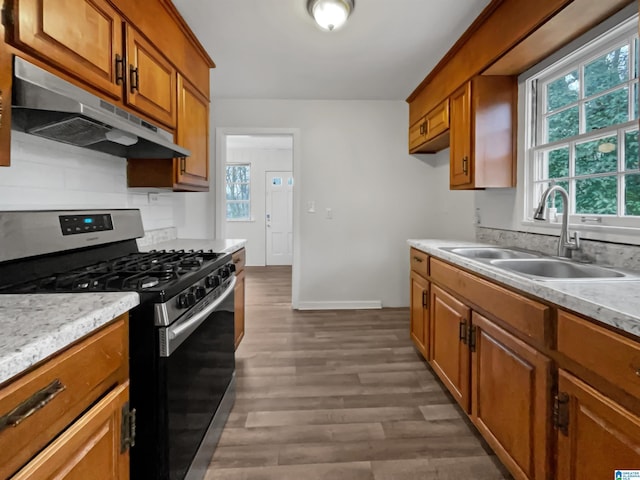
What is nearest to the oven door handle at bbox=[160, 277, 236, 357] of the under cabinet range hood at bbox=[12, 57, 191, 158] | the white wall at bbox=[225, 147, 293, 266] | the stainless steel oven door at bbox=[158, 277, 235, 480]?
the stainless steel oven door at bbox=[158, 277, 235, 480]

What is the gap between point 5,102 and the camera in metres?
0.97

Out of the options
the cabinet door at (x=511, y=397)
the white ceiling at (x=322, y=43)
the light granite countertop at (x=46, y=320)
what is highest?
the white ceiling at (x=322, y=43)

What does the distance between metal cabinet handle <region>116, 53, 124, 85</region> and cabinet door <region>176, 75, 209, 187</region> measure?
619mm

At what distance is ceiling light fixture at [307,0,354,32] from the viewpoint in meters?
2.00

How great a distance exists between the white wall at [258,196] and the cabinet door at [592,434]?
6350mm

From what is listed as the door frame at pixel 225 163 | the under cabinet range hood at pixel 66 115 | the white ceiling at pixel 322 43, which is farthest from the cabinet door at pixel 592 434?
the door frame at pixel 225 163

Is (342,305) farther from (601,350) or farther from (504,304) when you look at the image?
(601,350)

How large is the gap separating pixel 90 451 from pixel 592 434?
1282mm

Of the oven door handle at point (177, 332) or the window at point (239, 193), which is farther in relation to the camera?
the window at point (239, 193)

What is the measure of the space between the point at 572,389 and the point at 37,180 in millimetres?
2108

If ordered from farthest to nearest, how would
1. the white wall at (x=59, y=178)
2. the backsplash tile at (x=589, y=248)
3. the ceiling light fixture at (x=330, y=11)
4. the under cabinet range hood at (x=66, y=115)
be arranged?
the ceiling light fixture at (x=330, y=11) → the backsplash tile at (x=589, y=248) → the white wall at (x=59, y=178) → the under cabinet range hood at (x=66, y=115)

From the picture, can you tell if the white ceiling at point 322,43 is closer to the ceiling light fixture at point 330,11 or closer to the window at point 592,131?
the ceiling light fixture at point 330,11

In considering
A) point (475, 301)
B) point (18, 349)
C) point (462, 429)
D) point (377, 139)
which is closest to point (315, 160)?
point (377, 139)

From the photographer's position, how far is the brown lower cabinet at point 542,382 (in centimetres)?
87
